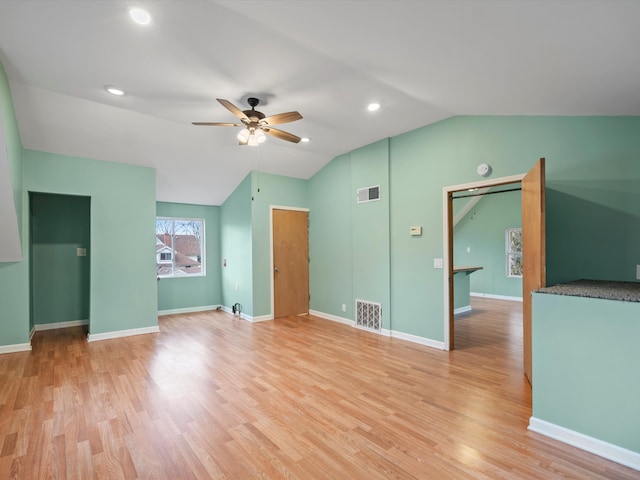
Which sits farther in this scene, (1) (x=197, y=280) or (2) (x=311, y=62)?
(1) (x=197, y=280)

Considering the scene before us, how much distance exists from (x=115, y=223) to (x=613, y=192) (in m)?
6.31

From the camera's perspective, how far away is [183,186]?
19.0 feet

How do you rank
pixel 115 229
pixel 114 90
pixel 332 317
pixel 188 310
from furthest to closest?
pixel 188 310
pixel 332 317
pixel 115 229
pixel 114 90

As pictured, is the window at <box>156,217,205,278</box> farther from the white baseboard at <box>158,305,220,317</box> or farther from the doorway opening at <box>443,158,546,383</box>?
the doorway opening at <box>443,158,546,383</box>

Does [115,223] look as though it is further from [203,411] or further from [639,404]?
[639,404]

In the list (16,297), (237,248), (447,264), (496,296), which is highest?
(237,248)

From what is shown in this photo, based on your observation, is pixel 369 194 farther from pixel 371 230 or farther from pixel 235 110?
pixel 235 110

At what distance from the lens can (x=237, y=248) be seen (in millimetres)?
6172

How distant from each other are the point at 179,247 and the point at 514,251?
26.8 feet

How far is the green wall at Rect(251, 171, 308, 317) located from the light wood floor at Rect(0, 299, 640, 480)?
1.37 m

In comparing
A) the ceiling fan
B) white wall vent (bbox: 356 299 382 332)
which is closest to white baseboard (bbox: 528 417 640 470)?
white wall vent (bbox: 356 299 382 332)

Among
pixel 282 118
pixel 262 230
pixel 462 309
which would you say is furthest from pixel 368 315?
pixel 282 118

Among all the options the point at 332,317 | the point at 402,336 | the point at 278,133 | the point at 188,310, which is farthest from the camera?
the point at 188,310

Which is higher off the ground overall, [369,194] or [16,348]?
[369,194]
